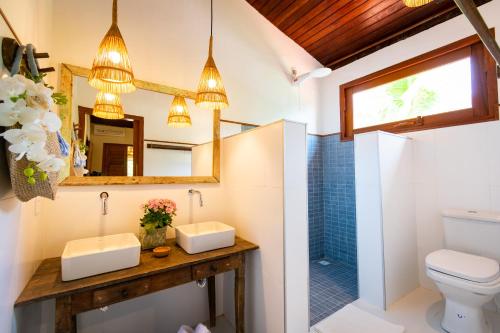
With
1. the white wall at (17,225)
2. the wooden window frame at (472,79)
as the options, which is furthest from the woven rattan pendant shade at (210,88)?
the wooden window frame at (472,79)

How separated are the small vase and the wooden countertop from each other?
2.0 inches

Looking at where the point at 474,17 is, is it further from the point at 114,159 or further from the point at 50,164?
the point at 114,159

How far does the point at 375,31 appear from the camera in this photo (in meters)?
2.44

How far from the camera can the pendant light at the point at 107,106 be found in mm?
1515

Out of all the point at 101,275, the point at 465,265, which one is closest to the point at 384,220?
the point at 465,265

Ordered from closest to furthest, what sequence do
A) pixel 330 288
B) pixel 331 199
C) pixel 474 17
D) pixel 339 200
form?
pixel 474 17 → pixel 330 288 → pixel 339 200 → pixel 331 199

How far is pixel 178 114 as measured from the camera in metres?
1.83

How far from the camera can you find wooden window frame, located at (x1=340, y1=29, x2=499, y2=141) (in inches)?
75.5

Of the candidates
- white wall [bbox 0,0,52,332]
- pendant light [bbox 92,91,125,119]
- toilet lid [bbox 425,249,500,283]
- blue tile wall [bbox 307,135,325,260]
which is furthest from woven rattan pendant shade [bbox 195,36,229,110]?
toilet lid [bbox 425,249,500,283]

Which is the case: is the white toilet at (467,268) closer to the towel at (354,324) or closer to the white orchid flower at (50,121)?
the towel at (354,324)

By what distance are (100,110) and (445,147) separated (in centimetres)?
285

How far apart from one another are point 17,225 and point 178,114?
117 centimetres

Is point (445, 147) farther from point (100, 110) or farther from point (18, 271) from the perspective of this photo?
point (18, 271)

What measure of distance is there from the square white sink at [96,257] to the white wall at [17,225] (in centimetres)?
16
